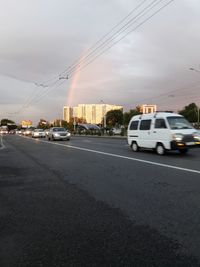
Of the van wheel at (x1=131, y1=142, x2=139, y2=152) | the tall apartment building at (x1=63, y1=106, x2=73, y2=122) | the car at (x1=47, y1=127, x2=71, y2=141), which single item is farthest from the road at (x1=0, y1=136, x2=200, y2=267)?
the tall apartment building at (x1=63, y1=106, x2=73, y2=122)

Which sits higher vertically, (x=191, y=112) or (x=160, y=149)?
(x=191, y=112)

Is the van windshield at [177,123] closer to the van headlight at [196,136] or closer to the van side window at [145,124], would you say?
the van headlight at [196,136]

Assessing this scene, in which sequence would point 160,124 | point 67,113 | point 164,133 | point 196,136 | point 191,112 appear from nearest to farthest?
1. point 196,136
2. point 164,133
3. point 160,124
4. point 191,112
5. point 67,113

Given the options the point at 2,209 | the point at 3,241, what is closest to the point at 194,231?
the point at 3,241

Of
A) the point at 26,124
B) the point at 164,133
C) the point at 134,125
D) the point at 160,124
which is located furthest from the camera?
the point at 26,124

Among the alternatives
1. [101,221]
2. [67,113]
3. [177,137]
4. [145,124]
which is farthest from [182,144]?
[67,113]

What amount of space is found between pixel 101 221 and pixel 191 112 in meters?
124

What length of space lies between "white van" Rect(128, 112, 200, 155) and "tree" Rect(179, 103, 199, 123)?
360 feet

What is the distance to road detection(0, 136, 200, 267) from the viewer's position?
3880mm

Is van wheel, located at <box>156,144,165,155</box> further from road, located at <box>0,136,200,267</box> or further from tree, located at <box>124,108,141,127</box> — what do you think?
tree, located at <box>124,108,141,127</box>

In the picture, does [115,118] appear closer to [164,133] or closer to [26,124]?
[26,124]

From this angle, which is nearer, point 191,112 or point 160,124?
point 160,124

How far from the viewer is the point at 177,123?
16.3 meters

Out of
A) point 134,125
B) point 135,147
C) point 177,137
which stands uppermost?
point 134,125
